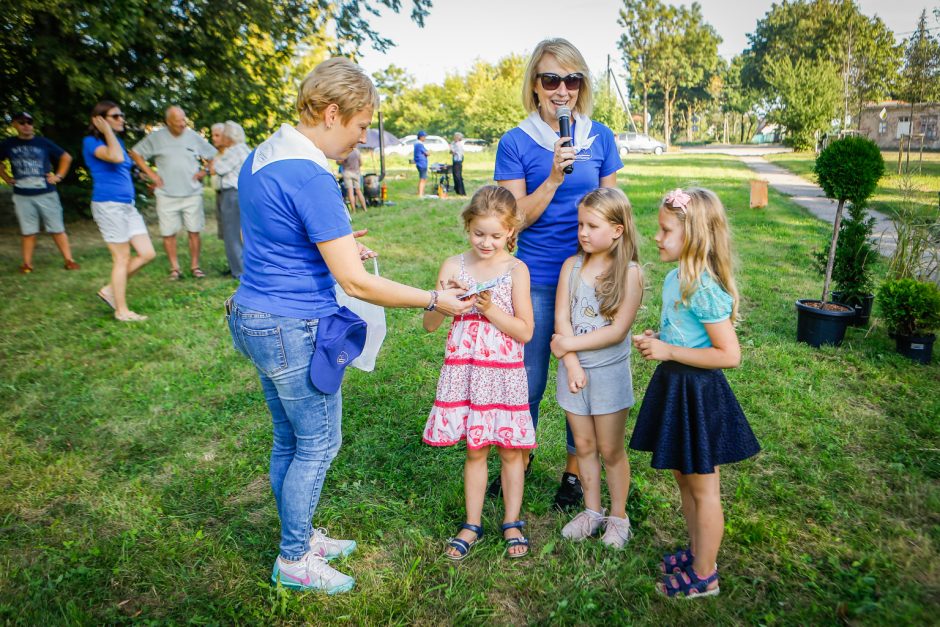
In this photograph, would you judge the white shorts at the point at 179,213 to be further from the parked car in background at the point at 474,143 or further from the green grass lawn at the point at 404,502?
the parked car in background at the point at 474,143

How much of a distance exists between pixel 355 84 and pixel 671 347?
5.03 feet

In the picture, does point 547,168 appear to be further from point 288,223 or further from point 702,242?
point 288,223

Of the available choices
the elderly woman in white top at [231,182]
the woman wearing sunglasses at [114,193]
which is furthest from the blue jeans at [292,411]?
the elderly woman in white top at [231,182]

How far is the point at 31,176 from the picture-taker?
809 cm

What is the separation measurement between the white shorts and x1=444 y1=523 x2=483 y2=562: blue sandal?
677cm

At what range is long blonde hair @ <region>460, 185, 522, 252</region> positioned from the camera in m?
2.56

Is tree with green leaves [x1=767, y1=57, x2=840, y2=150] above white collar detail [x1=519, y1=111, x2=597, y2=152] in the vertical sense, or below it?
above

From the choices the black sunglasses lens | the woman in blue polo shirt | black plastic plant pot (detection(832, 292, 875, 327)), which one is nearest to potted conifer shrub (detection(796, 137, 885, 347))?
black plastic plant pot (detection(832, 292, 875, 327))

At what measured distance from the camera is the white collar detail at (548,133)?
2.74 meters

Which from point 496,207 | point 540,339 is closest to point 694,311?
point 540,339

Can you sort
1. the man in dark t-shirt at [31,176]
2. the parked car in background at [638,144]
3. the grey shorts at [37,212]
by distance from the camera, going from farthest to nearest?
the parked car in background at [638,144]
the grey shorts at [37,212]
the man in dark t-shirt at [31,176]

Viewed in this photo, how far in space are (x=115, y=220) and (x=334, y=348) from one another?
522 centimetres

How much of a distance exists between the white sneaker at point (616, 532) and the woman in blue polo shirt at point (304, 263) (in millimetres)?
1284

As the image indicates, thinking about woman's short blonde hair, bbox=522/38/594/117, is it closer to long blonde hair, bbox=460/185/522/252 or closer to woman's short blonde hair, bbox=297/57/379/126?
long blonde hair, bbox=460/185/522/252
